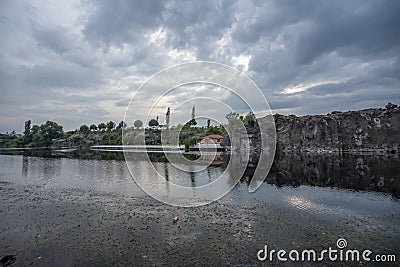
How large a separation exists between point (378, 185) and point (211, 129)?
239 feet

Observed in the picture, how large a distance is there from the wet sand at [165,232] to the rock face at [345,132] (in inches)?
2585

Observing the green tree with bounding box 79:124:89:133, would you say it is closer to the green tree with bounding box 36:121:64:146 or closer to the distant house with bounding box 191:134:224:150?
the green tree with bounding box 36:121:64:146

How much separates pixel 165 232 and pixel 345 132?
75.8 meters

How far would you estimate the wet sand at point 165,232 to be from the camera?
8.99 m

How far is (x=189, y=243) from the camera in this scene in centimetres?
1008

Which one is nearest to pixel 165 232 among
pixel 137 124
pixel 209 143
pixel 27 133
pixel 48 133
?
pixel 209 143

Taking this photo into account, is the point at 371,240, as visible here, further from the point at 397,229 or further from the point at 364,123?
the point at 364,123

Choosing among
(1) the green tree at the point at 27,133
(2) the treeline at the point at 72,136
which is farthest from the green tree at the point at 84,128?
(1) the green tree at the point at 27,133

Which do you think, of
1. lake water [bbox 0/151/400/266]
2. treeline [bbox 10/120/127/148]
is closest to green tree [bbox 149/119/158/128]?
treeline [bbox 10/120/127/148]

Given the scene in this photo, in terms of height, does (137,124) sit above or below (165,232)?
above

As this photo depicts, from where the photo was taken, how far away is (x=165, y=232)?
1129 centimetres

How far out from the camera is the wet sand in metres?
8.99

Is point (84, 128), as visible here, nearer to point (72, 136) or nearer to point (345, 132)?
point (72, 136)

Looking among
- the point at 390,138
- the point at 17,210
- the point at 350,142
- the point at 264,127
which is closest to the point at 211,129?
the point at 264,127
